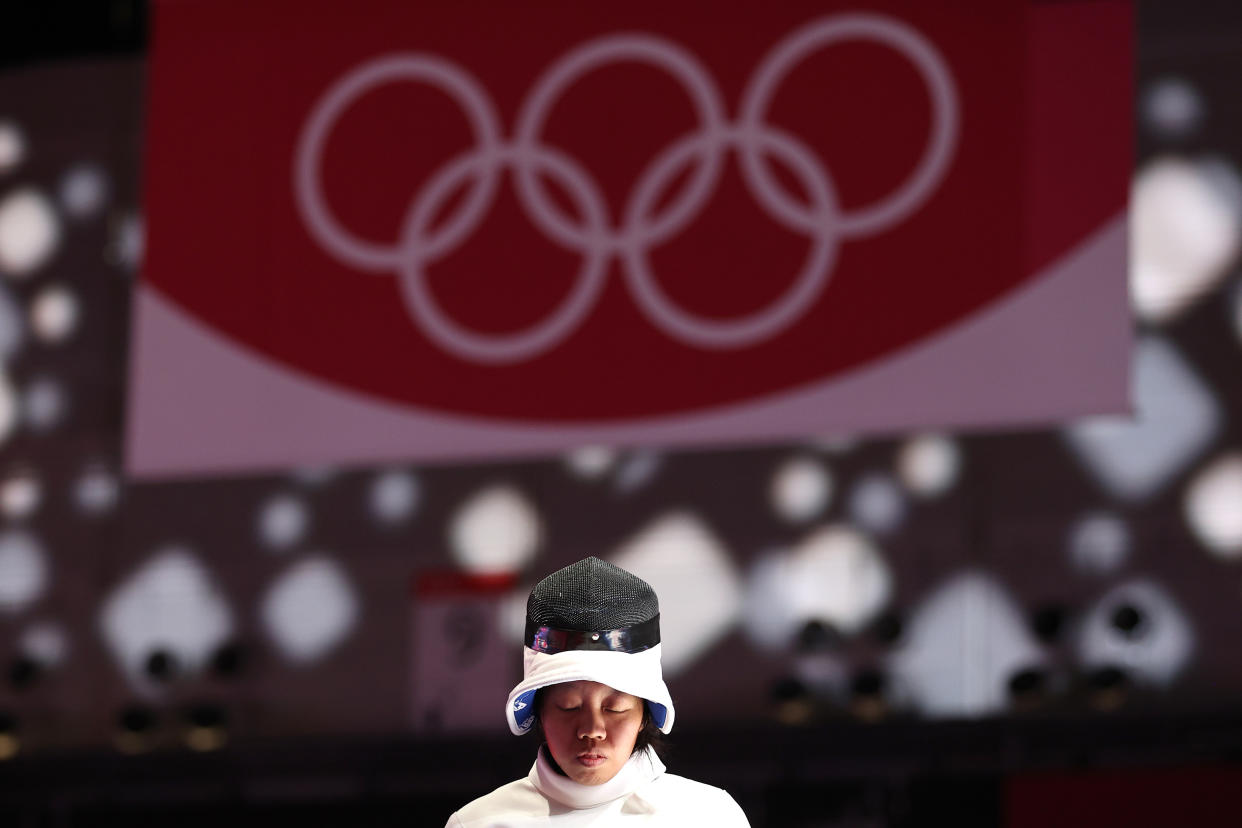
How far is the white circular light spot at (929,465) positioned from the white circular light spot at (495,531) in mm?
1043

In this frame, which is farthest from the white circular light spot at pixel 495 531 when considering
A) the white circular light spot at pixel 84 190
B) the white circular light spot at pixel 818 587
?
the white circular light spot at pixel 84 190

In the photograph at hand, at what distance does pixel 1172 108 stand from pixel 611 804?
338 cm

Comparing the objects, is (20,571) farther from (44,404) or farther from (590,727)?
(590,727)

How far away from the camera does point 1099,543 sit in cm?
488

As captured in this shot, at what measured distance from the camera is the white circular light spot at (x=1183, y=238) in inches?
195

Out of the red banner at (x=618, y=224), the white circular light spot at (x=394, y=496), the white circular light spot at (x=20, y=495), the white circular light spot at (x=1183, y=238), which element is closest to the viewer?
the red banner at (x=618, y=224)

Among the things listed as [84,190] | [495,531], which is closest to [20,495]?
[84,190]

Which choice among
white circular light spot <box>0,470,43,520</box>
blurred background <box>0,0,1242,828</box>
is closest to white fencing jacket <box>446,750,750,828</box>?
blurred background <box>0,0,1242,828</box>

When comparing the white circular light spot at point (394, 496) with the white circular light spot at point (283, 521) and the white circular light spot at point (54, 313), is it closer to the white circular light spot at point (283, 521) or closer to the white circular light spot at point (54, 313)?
the white circular light spot at point (283, 521)

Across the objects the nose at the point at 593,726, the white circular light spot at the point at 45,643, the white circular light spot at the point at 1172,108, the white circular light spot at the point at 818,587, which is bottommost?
the nose at the point at 593,726

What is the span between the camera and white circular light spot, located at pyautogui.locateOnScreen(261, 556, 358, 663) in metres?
5.50

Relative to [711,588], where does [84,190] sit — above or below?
above

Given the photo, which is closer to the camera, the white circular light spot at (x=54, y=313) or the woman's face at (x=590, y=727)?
the woman's face at (x=590, y=727)

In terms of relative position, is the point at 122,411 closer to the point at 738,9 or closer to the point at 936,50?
the point at 738,9
